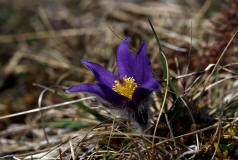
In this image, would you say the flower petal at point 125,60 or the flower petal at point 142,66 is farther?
the flower petal at point 125,60

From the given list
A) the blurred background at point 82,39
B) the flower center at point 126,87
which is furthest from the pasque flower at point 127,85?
the blurred background at point 82,39

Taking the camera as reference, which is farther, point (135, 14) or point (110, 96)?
point (135, 14)

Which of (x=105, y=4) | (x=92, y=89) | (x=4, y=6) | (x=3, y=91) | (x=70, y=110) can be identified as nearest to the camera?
(x=92, y=89)

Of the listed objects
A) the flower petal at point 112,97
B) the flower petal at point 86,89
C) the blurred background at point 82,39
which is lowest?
the blurred background at point 82,39

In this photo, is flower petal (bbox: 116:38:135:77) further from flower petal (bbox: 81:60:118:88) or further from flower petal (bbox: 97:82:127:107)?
flower petal (bbox: 97:82:127:107)

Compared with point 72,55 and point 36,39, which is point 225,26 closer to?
point 72,55

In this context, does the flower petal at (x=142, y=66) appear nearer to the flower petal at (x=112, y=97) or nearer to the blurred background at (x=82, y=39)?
the flower petal at (x=112, y=97)

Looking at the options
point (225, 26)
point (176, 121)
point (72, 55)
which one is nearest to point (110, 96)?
point (176, 121)
